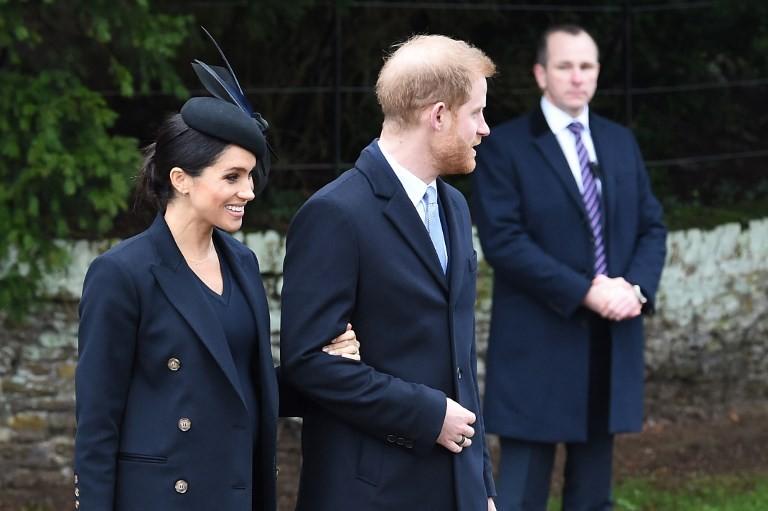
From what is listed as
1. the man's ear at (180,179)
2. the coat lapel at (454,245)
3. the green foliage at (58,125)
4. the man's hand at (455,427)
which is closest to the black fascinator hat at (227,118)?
the man's ear at (180,179)

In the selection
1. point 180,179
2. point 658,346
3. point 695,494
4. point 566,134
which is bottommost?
point 695,494

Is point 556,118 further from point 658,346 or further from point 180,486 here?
point 658,346

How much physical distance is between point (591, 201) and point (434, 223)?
6.45ft

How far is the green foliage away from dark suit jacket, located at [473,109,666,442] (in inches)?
68.1

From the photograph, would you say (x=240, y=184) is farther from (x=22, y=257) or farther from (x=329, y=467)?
(x=22, y=257)

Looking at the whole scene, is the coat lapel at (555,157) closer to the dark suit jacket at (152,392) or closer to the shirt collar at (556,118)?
the shirt collar at (556,118)

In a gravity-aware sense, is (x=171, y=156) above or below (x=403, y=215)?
above

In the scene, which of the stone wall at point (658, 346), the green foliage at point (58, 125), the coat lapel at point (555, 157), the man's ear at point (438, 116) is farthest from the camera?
the stone wall at point (658, 346)

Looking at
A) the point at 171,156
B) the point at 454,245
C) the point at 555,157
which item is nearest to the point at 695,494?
the point at 555,157

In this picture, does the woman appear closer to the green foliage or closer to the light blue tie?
the light blue tie

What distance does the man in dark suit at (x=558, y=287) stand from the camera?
595cm

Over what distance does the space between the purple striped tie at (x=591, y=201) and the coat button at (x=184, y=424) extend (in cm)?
263

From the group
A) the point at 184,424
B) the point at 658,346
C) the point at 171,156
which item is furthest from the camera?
the point at 658,346

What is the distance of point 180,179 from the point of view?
380 centimetres
